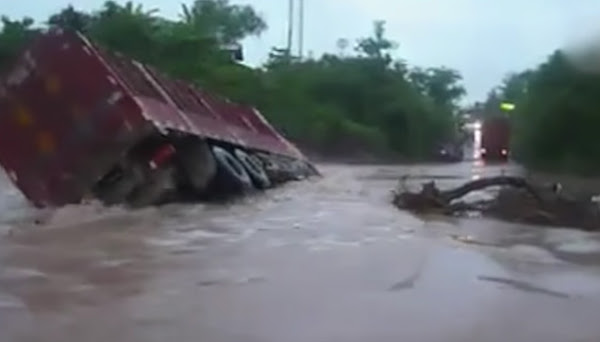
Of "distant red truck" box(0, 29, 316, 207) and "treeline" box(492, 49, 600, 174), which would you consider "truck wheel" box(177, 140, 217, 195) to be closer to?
"distant red truck" box(0, 29, 316, 207)

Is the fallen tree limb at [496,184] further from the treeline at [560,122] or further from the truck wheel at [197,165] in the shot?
the treeline at [560,122]

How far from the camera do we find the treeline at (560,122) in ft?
104

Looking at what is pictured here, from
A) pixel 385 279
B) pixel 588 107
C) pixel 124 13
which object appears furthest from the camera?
pixel 124 13

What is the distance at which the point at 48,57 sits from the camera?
43.6ft

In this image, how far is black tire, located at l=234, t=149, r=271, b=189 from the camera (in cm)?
1833

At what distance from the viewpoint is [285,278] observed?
8680mm

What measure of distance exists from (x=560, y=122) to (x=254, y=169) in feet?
53.4

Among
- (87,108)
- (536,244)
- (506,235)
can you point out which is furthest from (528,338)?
(87,108)

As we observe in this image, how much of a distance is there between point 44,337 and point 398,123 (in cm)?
5510

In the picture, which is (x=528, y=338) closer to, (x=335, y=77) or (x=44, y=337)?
(x=44, y=337)

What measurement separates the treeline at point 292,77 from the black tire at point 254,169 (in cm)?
2340

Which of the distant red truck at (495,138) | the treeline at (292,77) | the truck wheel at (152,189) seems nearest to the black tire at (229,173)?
the truck wheel at (152,189)

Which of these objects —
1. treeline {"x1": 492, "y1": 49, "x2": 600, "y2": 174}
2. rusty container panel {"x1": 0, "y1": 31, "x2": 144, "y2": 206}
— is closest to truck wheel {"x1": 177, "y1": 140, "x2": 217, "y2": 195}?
rusty container panel {"x1": 0, "y1": 31, "x2": 144, "y2": 206}

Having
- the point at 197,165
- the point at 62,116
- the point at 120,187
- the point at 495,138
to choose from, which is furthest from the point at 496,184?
the point at 495,138
